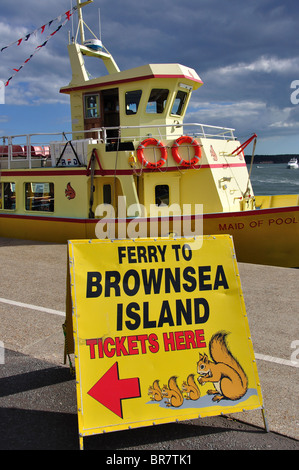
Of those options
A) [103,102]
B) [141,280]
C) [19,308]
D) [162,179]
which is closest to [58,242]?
[162,179]

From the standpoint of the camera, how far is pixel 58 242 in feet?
38.7

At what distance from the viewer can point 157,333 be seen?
11.2ft

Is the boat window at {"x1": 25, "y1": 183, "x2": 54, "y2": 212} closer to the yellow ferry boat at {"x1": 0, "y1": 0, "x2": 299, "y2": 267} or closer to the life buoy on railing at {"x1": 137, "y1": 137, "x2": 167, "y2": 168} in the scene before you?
the yellow ferry boat at {"x1": 0, "y1": 0, "x2": 299, "y2": 267}

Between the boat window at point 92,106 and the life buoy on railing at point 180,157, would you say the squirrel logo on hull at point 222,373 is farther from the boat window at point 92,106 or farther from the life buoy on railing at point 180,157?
the boat window at point 92,106

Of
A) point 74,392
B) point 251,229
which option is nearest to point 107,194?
point 251,229

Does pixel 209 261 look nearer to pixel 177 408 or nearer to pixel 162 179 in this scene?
pixel 177 408

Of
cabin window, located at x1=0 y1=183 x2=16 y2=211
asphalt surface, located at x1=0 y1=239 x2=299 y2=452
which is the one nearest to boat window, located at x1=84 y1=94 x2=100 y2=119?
cabin window, located at x1=0 y1=183 x2=16 y2=211

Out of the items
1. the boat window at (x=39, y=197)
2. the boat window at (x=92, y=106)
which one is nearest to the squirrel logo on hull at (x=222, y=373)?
the boat window at (x=39, y=197)

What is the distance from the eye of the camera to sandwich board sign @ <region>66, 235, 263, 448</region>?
10.4 feet

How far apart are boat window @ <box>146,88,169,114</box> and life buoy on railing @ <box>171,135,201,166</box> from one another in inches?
86.8

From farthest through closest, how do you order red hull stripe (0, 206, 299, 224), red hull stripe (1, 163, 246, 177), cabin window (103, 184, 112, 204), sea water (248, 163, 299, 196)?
sea water (248, 163, 299, 196)
cabin window (103, 184, 112, 204)
red hull stripe (1, 163, 246, 177)
red hull stripe (0, 206, 299, 224)

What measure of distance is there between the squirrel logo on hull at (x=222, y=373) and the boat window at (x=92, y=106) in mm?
10911

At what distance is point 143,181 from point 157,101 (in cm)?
303

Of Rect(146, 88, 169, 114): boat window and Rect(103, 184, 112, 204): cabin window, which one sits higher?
Rect(146, 88, 169, 114): boat window
